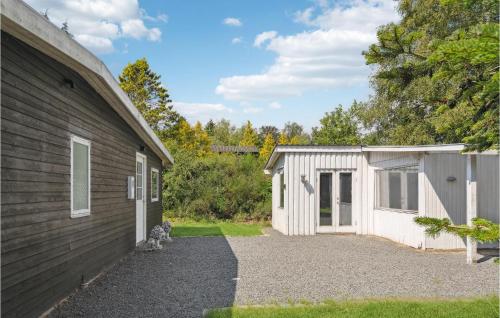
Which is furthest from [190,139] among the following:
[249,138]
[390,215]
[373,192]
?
[390,215]

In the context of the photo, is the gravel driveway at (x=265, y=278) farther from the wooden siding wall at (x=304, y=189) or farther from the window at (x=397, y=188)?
the wooden siding wall at (x=304, y=189)

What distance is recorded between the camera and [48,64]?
5434 millimetres

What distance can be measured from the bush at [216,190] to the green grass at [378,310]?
1451 cm

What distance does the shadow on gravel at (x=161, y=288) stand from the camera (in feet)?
18.1

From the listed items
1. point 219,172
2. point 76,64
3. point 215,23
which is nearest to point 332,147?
point 215,23

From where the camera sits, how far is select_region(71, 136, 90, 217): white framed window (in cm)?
643

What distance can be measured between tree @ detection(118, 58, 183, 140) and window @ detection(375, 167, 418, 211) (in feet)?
79.2

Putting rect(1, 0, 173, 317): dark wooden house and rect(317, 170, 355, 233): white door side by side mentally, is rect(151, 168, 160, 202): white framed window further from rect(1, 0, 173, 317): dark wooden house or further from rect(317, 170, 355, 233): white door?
rect(1, 0, 173, 317): dark wooden house

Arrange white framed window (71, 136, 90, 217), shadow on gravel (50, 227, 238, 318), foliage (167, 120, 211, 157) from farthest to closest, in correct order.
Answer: foliage (167, 120, 211, 157) < white framed window (71, 136, 90, 217) < shadow on gravel (50, 227, 238, 318)


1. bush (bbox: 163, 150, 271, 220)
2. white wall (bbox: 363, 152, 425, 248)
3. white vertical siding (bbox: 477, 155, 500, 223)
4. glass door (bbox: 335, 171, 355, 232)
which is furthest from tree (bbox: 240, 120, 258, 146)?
white vertical siding (bbox: 477, 155, 500, 223)

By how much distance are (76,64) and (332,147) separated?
9.68m

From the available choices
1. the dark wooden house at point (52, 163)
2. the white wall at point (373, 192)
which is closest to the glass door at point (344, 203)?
the white wall at point (373, 192)

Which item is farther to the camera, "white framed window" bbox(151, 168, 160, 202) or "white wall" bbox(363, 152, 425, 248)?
"white framed window" bbox(151, 168, 160, 202)

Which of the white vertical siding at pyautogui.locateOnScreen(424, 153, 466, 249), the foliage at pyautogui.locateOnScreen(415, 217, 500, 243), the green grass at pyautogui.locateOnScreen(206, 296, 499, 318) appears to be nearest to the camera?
the foliage at pyautogui.locateOnScreen(415, 217, 500, 243)
